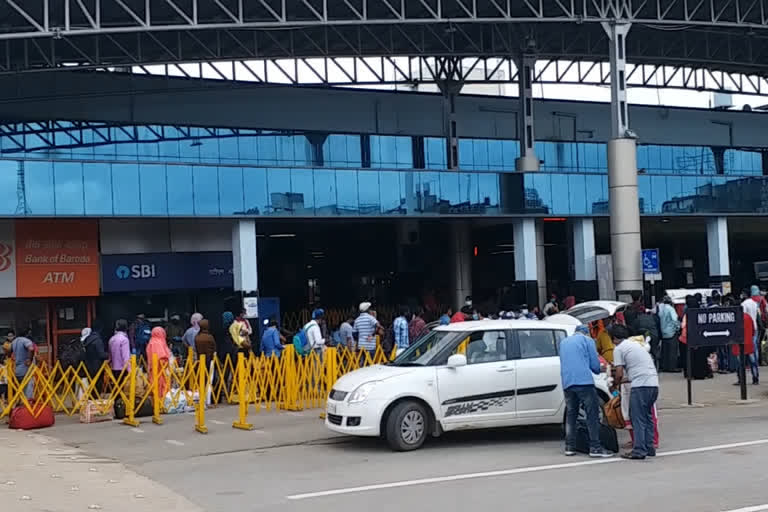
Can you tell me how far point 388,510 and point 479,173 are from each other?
24.1m

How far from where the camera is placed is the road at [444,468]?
32.9 ft

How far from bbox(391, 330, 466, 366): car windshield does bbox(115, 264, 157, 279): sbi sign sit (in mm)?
16200

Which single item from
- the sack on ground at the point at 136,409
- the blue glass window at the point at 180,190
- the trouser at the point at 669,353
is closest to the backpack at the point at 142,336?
the blue glass window at the point at 180,190

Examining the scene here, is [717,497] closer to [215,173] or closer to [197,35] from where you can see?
[215,173]

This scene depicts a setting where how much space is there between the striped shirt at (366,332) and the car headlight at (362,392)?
22.7 ft

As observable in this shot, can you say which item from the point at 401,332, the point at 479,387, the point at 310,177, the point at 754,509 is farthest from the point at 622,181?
the point at 754,509

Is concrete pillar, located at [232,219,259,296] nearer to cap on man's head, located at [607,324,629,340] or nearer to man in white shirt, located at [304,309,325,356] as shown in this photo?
man in white shirt, located at [304,309,325,356]

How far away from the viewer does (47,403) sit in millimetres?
17547

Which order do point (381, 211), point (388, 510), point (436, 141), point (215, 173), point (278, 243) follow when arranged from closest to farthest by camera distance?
point (388, 510)
point (215, 173)
point (381, 211)
point (436, 141)
point (278, 243)

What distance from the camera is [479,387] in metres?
13.4

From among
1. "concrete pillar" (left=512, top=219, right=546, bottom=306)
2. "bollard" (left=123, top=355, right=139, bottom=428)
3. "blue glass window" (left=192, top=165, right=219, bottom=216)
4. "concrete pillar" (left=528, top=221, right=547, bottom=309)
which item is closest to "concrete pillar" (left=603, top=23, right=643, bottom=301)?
"concrete pillar" (left=512, top=219, right=546, bottom=306)

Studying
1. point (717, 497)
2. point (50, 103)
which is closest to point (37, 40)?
point (50, 103)

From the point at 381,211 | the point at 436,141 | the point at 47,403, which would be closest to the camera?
the point at 47,403

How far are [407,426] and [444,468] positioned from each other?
1319mm
